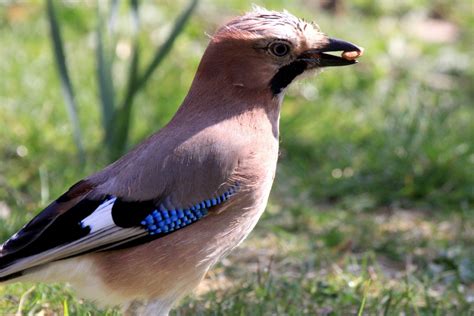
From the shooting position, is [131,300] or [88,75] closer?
[131,300]

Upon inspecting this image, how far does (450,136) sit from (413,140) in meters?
0.25

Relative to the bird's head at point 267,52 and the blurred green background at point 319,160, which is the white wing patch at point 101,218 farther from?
the bird's head at point 267,52

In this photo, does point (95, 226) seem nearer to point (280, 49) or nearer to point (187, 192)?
point (187, 192)

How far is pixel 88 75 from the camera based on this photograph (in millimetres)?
6574

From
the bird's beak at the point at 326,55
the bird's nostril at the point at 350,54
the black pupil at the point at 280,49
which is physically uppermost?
the black pupil at the point at 280,49

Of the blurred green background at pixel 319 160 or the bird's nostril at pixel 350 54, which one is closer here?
the bird's nostril at pixel 350 54

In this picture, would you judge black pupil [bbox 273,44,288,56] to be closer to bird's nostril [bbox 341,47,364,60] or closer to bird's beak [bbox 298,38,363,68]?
bird's beak [bbox 298,38,363,68]

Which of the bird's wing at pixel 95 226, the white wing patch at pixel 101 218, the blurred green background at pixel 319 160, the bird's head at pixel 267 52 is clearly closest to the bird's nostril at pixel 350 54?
the bird's head at pixel 267 52

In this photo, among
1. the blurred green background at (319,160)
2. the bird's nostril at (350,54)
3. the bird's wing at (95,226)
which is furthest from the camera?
the blurred green background at (319,160)

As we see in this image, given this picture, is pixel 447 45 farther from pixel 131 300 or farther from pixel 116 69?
pixel 131 300

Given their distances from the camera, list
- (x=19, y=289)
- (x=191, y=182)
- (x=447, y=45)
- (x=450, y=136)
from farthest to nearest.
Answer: (x=447, y=45) → (x=450, y=136) → (x=19, y=289) → (x=191, y=182)

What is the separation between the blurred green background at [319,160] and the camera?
427 centimetres

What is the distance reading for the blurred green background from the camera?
427 cm

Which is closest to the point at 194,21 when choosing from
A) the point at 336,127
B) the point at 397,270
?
the point at 336,127
